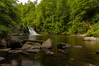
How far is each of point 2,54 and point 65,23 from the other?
41.4 metres

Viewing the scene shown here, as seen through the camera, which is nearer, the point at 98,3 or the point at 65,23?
the point at 98,3

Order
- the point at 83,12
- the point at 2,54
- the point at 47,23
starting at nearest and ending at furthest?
1. the point at 2,54
2. the point at 83,12
3. the point at 47,23

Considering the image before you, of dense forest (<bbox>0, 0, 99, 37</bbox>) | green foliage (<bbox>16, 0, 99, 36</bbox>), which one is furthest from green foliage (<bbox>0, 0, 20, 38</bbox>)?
green foliage (<bbox>16, 0, 99, 36</bbox>)

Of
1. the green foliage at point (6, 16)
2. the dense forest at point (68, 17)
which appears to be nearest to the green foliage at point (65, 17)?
the dense forest at point (68, 17)

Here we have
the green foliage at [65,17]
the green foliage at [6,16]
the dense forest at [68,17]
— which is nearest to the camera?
the green foliage at [6,16]

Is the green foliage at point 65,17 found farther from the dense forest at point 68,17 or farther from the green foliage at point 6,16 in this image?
the green foliage at point 6,16

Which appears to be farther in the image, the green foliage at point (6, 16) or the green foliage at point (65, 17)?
the green foliage at point (65, 17)

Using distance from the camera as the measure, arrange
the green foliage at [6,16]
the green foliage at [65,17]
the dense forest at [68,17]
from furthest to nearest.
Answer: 1. the green foliage at [65,17]
2. the dense forest at [68,17]
3. the green foliage at [6,16]

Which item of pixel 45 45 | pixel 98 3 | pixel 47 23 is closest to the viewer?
pixel 45 45

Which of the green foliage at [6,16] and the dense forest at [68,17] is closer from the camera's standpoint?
the green foliage at [6,16]

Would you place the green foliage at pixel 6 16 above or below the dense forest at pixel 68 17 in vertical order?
below

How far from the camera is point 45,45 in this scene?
8.85 metres

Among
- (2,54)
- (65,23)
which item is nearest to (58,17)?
(65,23)

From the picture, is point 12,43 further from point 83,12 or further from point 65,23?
point 65,23
